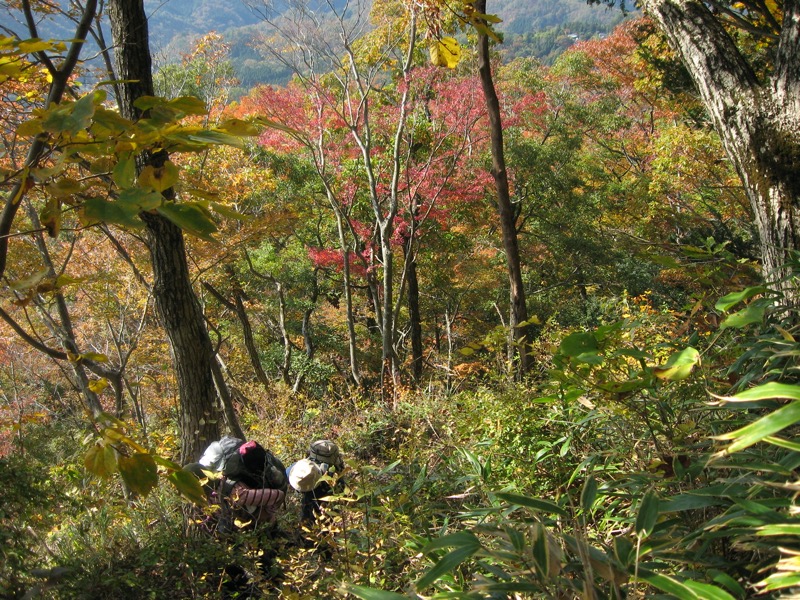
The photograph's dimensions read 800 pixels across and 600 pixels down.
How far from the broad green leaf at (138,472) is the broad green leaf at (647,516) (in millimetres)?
704

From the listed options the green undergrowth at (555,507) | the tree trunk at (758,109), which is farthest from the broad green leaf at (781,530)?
the tree trunk at (758,109)

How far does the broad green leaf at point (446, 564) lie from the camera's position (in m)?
0.81

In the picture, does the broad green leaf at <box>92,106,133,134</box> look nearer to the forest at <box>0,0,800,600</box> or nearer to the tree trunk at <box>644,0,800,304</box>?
the forest at <box>0,0,800,600</box>

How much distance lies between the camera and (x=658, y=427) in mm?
1518

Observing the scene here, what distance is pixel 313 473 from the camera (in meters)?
3.16

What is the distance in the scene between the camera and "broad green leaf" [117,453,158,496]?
76 cm

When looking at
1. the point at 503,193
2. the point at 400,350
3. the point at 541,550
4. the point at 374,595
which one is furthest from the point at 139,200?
the point at 400,350

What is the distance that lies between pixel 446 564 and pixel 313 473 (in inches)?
97.0

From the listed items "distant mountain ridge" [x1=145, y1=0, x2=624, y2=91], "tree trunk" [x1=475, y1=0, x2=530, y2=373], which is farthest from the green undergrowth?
"distant mountain ridge" [x1=145, y1=0, x2=624, y2=91]

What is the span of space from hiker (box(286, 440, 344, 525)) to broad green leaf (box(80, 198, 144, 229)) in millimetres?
2615

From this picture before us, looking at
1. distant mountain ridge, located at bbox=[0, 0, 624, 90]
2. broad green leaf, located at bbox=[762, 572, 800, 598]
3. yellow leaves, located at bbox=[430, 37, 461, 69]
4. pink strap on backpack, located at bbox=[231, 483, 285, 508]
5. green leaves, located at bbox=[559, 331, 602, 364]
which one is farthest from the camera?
distant mountain ridge, located at bbox=[0, 0, 624, 90]

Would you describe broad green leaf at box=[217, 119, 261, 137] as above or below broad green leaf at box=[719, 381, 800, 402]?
above

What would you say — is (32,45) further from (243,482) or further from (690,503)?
(243,482)

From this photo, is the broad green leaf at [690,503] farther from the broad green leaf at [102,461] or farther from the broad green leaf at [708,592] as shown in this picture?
the broad green leaf at [102,461]
